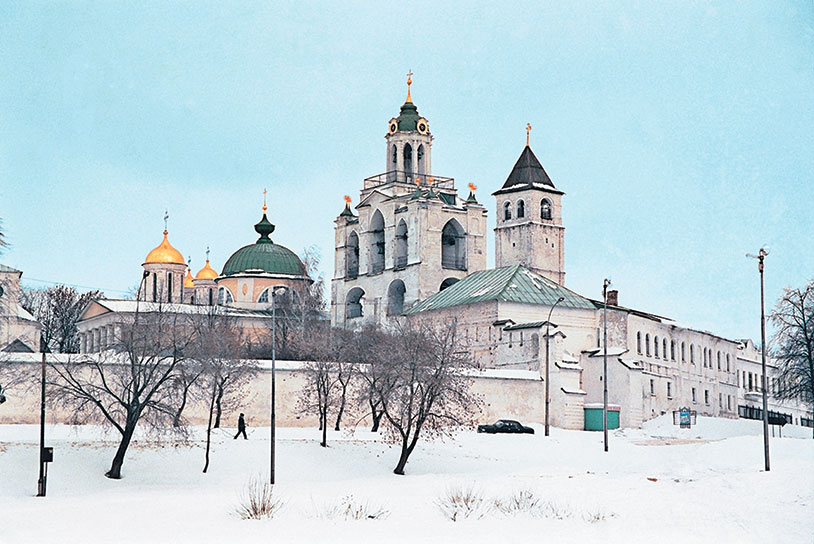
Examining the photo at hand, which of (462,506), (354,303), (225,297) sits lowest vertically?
(462,506)

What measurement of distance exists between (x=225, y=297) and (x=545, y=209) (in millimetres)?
26811

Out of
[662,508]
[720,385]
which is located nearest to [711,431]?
[720,385]

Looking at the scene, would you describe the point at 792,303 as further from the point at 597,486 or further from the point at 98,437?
the point at 98,437

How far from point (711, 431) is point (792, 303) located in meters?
10.7

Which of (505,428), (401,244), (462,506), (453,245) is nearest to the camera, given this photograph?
(462,506)

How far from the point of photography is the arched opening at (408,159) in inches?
4053

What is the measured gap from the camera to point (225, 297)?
10825cm

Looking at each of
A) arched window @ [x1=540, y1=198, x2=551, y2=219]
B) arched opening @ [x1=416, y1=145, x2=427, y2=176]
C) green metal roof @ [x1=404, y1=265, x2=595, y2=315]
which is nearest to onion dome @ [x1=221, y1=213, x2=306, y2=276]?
arched opening @ [x1=416, y1=145, x2=427, y2=176]

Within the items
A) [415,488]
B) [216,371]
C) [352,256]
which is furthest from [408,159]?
[415,488]

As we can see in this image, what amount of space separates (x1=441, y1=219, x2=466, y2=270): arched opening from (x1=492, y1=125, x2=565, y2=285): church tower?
3300 millimetres

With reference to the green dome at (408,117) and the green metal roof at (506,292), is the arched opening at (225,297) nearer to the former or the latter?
the green dome at (408,117)

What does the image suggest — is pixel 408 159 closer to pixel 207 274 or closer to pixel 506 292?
pixel 207 274

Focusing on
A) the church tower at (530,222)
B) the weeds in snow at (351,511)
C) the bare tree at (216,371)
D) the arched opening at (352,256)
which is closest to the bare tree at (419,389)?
the bare tree at (216,371)

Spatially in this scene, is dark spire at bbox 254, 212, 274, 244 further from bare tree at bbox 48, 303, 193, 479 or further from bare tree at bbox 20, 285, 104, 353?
bare tree at bbox 48, 303, 193, 479
